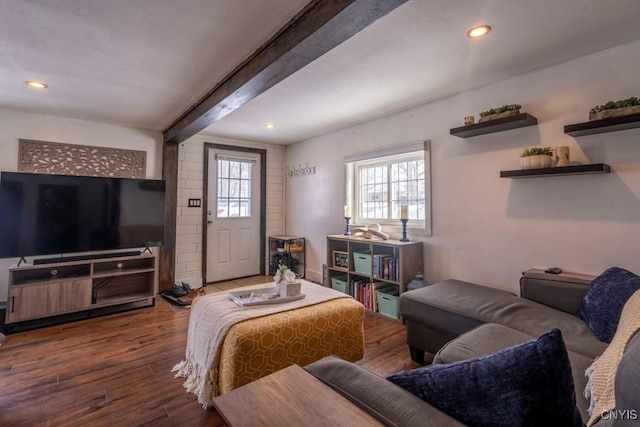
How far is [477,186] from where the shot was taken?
2779mm

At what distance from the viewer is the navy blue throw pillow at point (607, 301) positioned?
1.55 metres

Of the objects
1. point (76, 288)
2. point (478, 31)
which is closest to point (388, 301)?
point (478, 31)

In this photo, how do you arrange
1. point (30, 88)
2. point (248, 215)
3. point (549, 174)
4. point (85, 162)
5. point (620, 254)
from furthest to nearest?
point (248, 215), point (85, 162), point (30, 88), point (549, 174), point (620, 254)

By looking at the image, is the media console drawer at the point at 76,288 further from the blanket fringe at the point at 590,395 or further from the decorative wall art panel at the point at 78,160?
the blanket fringe at the point at 590,395

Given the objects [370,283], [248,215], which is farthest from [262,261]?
[370,283]

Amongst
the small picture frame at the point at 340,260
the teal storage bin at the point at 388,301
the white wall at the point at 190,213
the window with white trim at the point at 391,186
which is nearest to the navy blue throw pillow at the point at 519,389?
the teal storage bin at the point at 388,301

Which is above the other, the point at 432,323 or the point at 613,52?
the point at 613,52

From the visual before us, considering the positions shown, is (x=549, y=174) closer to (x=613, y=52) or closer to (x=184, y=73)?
(x=613, y=52)

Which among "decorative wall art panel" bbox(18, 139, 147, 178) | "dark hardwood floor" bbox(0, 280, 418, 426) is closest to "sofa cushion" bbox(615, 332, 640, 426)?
"dark hardwood floor" bbox(0, 280, 418, 426)

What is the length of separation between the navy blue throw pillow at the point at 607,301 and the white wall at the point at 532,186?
1.55ft

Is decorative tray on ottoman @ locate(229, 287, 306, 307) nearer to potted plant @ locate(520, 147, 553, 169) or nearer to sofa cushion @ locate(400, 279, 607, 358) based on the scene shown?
sofa cushion @ locate(400, 279, 607, 358)

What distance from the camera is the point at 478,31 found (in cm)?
185

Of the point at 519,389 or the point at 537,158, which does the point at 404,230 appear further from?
the point at 519,389

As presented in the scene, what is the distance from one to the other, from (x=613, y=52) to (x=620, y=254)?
1380mm
